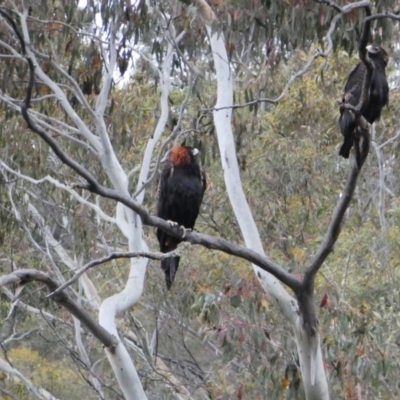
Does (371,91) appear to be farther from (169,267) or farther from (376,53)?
(169,267)

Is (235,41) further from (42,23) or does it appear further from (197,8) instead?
(42,23)

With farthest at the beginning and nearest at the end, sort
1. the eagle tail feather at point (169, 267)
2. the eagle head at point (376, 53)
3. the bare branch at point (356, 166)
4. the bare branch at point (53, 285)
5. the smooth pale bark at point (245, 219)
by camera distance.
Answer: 1. the eagle tail feather at point (169, 267)
2. the eagle head at point (376, 53)
3. the smooth pale bark at point (245, 219)
4. the bare branch at point (356, 166)
5. the bare branch at point (53, 285)

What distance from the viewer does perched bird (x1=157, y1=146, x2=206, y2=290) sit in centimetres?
607

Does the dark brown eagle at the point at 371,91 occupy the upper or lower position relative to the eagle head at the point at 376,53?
lower

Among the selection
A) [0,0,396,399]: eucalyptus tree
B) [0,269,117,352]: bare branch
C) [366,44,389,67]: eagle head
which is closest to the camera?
[0,269,117,352]: bare branch

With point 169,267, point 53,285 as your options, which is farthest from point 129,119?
point 53,285

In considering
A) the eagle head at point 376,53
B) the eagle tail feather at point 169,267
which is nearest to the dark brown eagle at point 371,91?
Answer: the eagle head at point 376,53

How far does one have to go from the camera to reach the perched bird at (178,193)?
19.9ft

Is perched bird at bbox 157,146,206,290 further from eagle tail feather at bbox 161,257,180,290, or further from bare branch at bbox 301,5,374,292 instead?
bare branch at bbox 301,5,374,292

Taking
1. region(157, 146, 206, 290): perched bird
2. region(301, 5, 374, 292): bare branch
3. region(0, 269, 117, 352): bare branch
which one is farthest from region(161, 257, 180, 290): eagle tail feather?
region(301, 5, 374, 292): bare branch

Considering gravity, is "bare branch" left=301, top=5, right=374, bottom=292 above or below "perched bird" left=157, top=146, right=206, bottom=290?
below

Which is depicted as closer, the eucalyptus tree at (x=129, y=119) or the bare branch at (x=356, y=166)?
the bare branch at (x=356, y=166)

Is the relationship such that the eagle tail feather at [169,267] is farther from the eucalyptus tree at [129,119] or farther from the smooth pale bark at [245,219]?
the smooth pale bark at [245,219]

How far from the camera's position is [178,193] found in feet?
19.9
